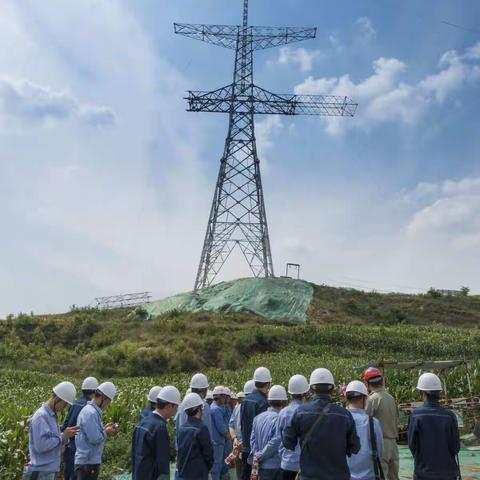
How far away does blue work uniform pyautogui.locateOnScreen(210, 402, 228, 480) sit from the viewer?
840cm

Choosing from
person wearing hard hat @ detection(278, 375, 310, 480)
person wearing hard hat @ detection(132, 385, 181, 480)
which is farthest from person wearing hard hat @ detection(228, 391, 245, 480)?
person wearing hard hat @ detection(132, 385, 181, 480)

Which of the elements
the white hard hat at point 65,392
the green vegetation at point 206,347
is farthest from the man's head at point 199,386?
the green vegetation at point 206,347

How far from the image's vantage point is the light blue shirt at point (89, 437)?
691 centimetres

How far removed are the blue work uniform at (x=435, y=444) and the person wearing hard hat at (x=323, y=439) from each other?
0.98 meters

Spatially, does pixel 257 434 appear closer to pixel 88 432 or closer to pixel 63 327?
pixel 88 432

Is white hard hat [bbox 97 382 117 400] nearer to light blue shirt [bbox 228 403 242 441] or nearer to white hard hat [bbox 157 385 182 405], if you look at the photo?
white hard hat [bbox 157 385 182 405]

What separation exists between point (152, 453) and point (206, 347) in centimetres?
2557

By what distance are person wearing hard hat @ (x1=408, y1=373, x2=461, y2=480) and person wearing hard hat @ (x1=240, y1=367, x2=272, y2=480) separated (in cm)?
216

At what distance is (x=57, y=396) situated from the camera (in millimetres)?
6570

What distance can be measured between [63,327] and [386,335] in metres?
21.0

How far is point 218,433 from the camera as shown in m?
8.52

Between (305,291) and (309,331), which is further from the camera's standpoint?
(305,291)

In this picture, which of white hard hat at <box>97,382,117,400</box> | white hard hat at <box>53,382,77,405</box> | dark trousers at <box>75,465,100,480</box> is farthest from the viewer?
white hard hat at <box>97,382,117,400</box>

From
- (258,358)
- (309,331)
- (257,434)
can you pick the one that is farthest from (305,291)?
(257,434)
